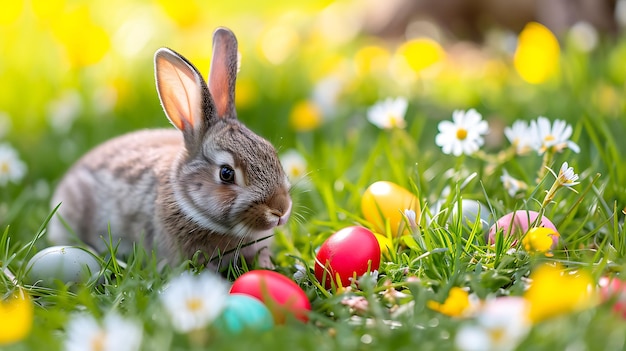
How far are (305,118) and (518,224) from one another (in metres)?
1.85

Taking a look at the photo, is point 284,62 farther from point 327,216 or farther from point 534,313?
point 534,313

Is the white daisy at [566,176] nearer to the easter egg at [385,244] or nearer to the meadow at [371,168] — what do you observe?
the meadow at [371,168]

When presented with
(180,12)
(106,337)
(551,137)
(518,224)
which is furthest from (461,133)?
(180,12)

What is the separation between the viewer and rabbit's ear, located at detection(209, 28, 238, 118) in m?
3.15

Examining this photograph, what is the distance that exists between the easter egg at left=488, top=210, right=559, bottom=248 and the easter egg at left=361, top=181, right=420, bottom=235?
14.2 inches

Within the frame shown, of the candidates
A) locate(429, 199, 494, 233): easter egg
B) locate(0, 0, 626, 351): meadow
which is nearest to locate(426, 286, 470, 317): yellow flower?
locate(0, 0, 626, 351): meadow

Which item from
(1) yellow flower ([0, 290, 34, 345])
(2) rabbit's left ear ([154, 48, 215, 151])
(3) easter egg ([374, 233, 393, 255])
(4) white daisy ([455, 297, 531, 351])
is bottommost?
(3) easter egg ([374, 233, 393, 255])

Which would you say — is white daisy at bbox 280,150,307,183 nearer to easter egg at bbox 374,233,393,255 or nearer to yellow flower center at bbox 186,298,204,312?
easter egg at bbox 374,233,393,255

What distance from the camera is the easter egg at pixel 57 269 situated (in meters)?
2.73

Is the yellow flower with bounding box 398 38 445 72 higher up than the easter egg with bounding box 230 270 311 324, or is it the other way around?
the yellow flower with bounding box 398 38 445 72

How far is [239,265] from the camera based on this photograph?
2.98 metres

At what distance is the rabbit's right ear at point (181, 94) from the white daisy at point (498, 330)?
1500 millimetres

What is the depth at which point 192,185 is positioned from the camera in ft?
9.66

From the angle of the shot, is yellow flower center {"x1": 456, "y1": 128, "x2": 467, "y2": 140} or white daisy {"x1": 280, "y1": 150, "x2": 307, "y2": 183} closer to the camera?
yellow flower center {"x1": 456, "y1": 128, "x2": 467, "y2": 140}
